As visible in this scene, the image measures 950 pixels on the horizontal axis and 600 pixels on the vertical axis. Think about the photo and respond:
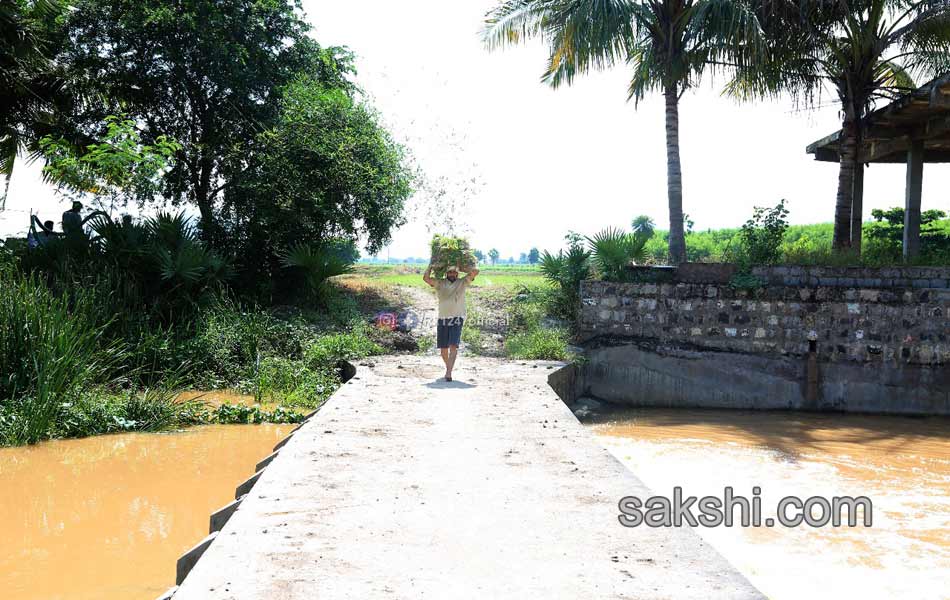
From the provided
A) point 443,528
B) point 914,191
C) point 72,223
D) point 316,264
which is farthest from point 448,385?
point 914,191

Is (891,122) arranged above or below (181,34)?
below

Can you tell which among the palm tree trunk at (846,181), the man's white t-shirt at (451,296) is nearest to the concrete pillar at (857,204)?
the palm tree trunk at (846,181)

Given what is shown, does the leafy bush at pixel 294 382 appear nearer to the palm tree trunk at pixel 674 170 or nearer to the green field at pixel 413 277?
the green field at pixel 413 277

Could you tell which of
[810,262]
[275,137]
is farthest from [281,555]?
[275,137]

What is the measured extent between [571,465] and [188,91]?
1503cm

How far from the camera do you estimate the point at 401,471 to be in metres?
5.21

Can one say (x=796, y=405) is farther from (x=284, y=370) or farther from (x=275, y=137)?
(x=275, y=137)

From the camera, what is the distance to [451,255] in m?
9.33

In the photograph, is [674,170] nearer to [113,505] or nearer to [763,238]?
[763,238]

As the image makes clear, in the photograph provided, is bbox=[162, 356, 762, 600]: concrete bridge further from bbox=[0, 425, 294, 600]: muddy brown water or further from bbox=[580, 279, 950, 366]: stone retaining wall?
bbox=[580, 279, 950, 366]: stone retaining wall

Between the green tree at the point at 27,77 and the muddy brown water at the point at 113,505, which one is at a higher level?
the green tree at the point at 27,77

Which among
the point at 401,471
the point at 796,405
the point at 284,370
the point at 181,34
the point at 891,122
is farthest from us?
the point at 181,34

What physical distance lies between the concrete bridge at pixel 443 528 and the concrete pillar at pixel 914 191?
12.0 m

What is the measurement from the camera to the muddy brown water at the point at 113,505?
493cm
